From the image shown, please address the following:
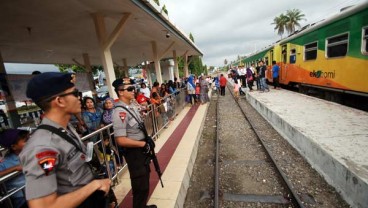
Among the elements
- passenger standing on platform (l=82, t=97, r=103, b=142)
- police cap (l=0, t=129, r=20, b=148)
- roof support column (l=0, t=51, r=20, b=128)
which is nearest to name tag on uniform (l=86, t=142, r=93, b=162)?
police cap (l=0, t=129, r=20, b=148)

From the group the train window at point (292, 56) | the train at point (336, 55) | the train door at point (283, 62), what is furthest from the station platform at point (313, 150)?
the train door at point (283, 62)

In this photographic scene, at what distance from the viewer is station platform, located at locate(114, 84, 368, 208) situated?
3.25 metres

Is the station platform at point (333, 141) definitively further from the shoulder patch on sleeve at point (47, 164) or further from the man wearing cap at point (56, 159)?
the shoulder patch on sleeve at point (47, 164)

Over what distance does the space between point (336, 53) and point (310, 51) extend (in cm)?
202

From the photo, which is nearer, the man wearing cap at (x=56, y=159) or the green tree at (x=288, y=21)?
the man wearing cap at (x=56, y=159)

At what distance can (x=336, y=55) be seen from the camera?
23.5ft

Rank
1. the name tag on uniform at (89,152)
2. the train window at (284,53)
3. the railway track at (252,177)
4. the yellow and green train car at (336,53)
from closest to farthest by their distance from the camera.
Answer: the name tag on uniform at (89,152)
the railway track at (252,177)
the yellow and green train car at (336,53)
the train window at (284,53)

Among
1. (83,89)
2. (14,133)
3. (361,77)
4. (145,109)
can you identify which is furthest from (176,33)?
(14,133)

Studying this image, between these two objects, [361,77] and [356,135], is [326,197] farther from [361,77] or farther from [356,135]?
[361,77]

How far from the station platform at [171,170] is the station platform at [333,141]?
8.65 feet

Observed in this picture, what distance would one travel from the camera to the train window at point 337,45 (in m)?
6.63

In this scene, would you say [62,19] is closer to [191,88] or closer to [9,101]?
[9,101]

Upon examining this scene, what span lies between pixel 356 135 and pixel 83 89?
32.3ft

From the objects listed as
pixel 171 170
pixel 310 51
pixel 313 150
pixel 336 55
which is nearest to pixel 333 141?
A: pixel 313 150
